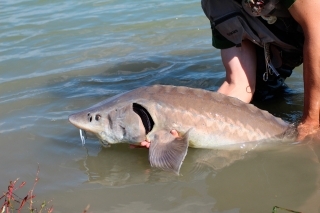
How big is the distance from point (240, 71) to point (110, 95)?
4.24 feet

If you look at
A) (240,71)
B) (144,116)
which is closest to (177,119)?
(144,116)

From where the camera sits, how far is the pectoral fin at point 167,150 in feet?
10.6

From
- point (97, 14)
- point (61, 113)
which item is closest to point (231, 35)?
point (61, 113)

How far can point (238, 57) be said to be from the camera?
14.2 ft

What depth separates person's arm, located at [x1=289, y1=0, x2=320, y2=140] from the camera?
3.37 m

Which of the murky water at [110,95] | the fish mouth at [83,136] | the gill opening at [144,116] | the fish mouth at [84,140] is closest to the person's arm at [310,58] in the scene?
the murky water at [110,95]

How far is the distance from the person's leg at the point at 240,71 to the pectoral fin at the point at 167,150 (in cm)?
100

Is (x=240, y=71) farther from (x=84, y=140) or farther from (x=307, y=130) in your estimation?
(x=84, y=140)

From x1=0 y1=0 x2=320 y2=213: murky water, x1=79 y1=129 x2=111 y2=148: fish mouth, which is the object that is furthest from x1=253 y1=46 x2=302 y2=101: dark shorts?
x1=79 y1=129 x2=111 y2=148: fish mouth

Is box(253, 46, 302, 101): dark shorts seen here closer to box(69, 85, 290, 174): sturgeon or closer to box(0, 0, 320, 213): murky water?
box(0, 0, 320, 213): murky water

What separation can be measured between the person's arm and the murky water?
18 cm

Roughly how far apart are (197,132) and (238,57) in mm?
1032

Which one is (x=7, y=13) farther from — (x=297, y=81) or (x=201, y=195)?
(x=201, y=195)

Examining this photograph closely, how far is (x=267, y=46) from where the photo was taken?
419cm
